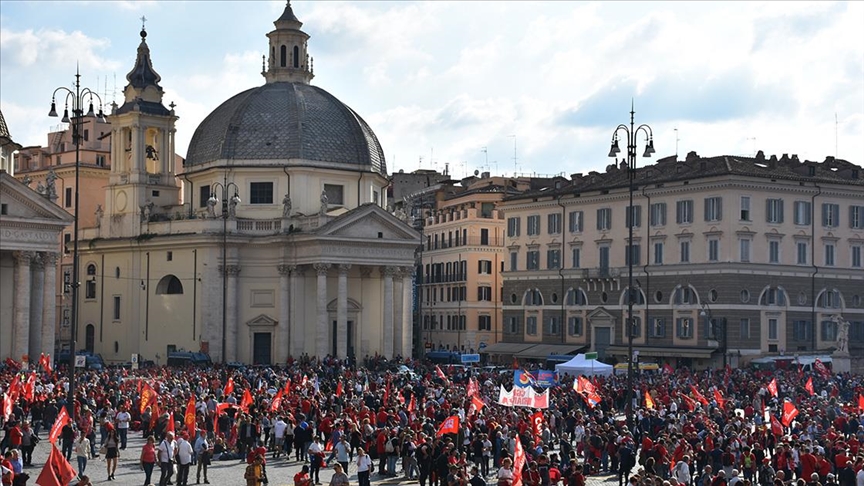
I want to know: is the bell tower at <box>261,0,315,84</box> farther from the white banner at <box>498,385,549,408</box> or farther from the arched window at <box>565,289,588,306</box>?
the white banner at <box>498,385,549,408</box>

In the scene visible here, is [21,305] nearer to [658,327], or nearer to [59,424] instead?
[658,327]

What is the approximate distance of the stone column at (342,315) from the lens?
72.4 m

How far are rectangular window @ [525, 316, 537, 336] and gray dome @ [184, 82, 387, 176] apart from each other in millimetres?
12556

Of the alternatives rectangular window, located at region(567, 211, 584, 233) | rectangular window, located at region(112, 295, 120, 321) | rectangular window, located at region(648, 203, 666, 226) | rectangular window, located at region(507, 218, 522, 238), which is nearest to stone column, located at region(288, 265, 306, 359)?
rectangular window, located at region(112, 295, 120, 321)

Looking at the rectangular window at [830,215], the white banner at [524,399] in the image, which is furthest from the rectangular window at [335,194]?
the white banner at [524,399]

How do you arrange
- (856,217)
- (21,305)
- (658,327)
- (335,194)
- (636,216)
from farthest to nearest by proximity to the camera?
(335,194) → (636,216) → (856,217) → (658,327) → (21,305)

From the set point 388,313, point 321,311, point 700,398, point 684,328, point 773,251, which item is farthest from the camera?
point 388,313

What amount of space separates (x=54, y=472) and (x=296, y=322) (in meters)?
48.5

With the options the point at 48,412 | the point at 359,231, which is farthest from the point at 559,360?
the point at 48,412

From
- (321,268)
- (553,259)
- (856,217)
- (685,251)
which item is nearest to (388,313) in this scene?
(321,268)

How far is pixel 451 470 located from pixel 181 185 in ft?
196

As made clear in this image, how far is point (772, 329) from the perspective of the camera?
71.2 meters

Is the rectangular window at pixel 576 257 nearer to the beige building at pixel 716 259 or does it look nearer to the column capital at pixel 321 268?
the beige building at pixel 716 259

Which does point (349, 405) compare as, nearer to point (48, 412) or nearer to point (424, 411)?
point (424, 411)
